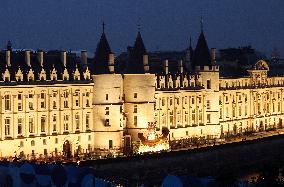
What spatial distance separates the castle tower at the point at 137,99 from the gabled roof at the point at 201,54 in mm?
9877

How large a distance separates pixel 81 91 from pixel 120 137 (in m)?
4.17

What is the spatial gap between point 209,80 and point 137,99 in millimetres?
11302

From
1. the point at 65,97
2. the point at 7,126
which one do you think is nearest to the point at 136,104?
the point at 65,97

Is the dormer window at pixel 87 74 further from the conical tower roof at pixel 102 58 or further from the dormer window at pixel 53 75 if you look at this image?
the dormer window at pixel 53 75

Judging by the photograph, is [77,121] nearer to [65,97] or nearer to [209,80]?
[65,97]

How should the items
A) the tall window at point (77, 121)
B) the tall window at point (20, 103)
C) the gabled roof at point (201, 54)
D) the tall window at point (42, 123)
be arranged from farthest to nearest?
the gabled roof at point (201, 54), the tall window at point (77, 121), the tall window at point (42, 123), the tall window at point (20, 103)

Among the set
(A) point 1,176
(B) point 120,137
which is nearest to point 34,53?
(B) point 120,137

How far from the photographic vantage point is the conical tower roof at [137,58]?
68.1 m

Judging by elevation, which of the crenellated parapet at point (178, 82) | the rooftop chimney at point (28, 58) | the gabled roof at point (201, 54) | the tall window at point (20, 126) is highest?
the gabled roof at point (201, 54)

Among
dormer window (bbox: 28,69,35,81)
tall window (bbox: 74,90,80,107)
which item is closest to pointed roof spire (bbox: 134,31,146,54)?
tall window (bbox: 74,90,80,107)

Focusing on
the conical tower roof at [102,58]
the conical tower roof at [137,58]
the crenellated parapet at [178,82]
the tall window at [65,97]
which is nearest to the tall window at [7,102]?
the tall window at [65,97]

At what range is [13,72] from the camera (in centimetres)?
6038

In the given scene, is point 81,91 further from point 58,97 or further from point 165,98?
point 165,98

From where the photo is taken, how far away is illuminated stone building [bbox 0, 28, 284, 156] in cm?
6038
